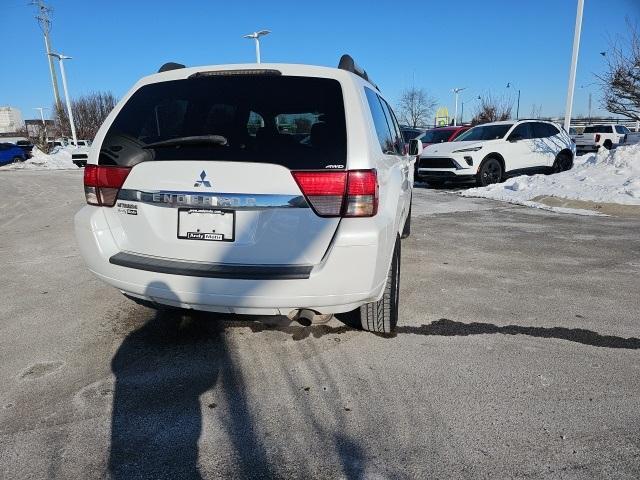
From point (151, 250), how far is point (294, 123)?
1.17 meters

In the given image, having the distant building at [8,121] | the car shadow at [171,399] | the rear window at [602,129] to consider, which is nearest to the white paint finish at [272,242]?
the car shadow at [171,399]

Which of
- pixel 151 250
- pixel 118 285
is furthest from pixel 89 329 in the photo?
pixel 151 250

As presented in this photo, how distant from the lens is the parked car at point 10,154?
96.2 ft

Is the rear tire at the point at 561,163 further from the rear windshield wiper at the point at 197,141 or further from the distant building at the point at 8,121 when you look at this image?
the distant building at the point at 8,121

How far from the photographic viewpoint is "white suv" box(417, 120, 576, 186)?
11.9 m

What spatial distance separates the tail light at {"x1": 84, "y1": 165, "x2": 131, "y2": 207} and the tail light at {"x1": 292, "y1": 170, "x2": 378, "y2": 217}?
1152 millimetres

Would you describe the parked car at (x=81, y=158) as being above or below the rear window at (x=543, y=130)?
below

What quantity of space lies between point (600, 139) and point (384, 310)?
83.9 ft

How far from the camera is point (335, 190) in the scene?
8.05 feet

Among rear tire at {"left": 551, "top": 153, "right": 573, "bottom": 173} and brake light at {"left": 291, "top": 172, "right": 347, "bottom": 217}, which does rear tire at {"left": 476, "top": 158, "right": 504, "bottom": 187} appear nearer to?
rear tire at {"left": 551, "top": 153, "right": 573, "bottom": 173}

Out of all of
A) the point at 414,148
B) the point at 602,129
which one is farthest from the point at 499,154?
the point at 602,129

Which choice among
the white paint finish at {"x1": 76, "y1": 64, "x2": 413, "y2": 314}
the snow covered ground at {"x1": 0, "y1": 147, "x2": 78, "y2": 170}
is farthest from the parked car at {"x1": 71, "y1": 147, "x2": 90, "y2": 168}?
the snow covered ground at {"x1": 0, "y1": 147, "x2": 78, "y2": 170}

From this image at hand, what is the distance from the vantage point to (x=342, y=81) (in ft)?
8.99

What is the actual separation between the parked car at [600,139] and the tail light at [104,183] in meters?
24.7
